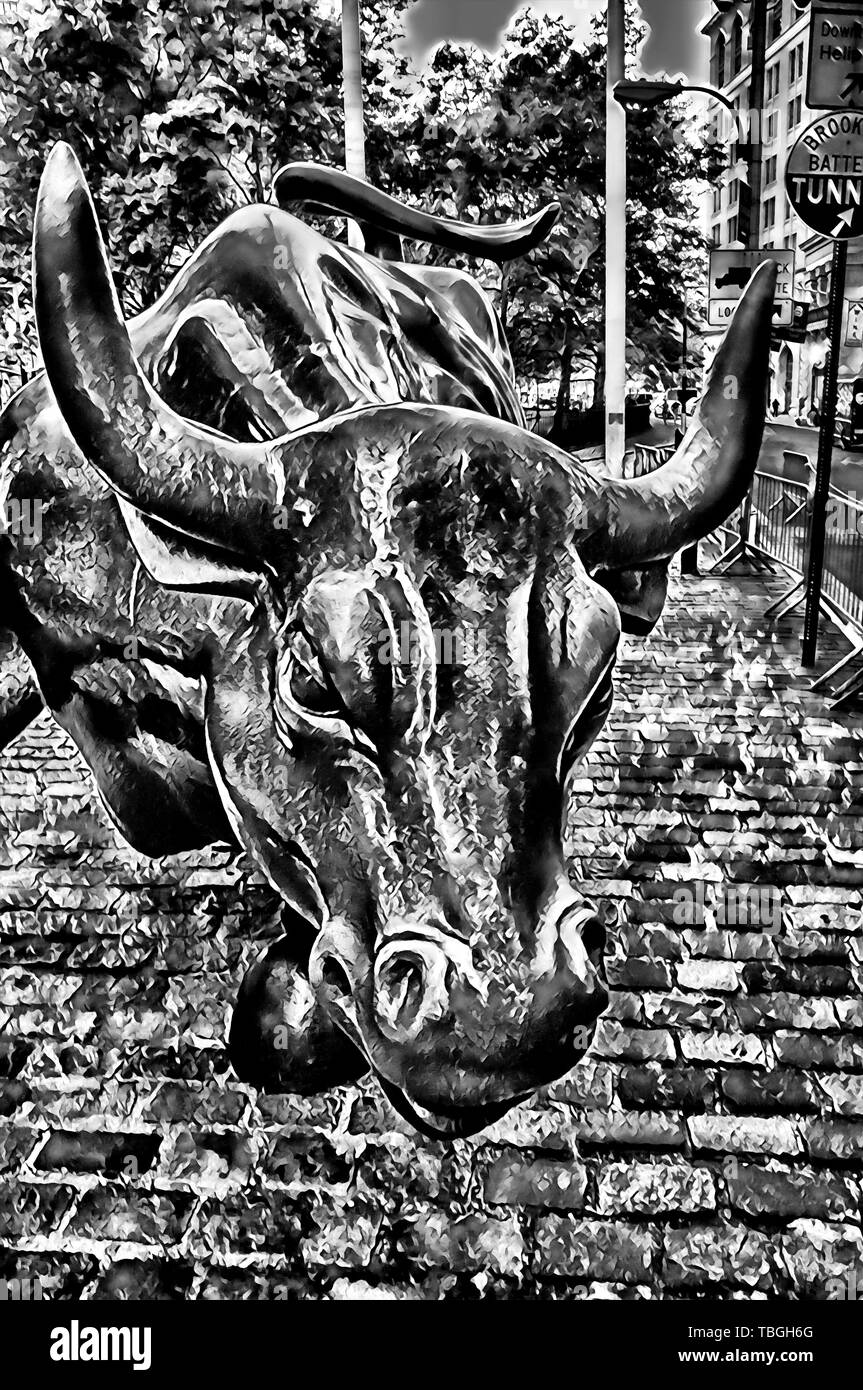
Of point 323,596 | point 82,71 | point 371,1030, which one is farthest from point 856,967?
point 82,71

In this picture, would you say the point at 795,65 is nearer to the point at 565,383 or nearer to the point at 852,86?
the point at 852,86

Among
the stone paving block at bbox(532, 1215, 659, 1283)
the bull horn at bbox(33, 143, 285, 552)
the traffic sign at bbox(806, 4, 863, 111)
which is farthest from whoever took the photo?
the traffic sign at bbox(806, 4, 863, 111)

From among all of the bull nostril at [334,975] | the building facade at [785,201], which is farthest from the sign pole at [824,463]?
the bull nostril at [334,975]

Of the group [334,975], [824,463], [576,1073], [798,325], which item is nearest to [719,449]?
[798,325]

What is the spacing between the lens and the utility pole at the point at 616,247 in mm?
2486

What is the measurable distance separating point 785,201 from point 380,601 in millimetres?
1488

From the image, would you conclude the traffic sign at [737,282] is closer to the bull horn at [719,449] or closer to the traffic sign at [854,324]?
the traffic sign at [854,324]

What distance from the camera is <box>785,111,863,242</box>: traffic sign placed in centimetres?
241

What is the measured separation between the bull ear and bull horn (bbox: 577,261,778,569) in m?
0.75

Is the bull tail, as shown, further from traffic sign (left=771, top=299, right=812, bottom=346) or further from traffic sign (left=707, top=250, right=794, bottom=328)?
traffic sign (left=771, top=299, right=812, bottom=346)

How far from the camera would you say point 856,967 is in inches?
101

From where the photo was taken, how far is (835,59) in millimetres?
2383

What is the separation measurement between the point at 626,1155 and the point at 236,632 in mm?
1380

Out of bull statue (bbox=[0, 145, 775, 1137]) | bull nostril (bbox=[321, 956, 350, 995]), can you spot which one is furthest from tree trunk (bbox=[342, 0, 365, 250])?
bull nostril (bbox=[321, 956, 350, 995])
